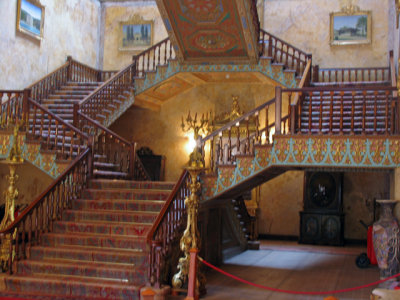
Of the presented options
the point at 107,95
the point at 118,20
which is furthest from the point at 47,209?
the point at 118,20

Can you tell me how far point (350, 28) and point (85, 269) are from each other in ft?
33.0

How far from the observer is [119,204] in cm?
909

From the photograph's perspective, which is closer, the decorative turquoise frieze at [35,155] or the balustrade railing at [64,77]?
the decorative turquoise frieze at [35,155]

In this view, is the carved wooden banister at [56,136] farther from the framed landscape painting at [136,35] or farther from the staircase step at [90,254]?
the framed landscape painting at [136,35]

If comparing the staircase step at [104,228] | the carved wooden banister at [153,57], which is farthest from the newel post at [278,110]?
the carved wooden banister at [153,57]

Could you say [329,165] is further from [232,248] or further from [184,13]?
[184,13]

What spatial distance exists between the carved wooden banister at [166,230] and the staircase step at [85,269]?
0.27 meters

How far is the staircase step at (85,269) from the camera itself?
747cm

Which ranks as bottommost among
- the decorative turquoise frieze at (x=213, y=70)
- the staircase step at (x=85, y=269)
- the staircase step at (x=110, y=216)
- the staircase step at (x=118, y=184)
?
the staircase step at (x=85, y=269)

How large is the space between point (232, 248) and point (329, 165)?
379 cm

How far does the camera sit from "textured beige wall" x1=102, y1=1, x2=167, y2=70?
53.1 ft

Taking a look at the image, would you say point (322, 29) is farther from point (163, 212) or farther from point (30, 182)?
point (163, 212)

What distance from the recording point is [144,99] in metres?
14.4

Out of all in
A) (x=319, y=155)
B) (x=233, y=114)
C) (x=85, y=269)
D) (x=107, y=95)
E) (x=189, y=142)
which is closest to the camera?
(x=85, y=269)
